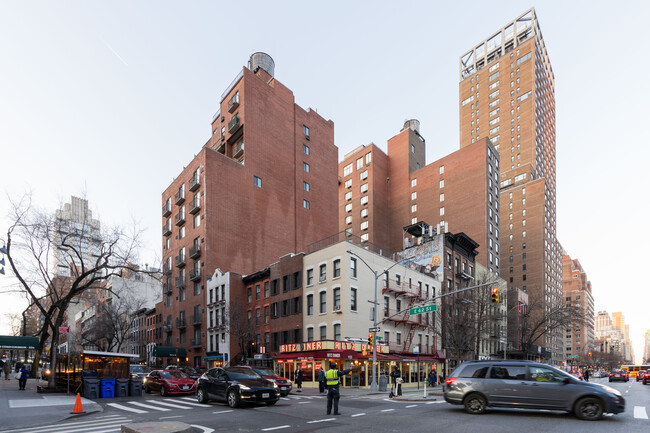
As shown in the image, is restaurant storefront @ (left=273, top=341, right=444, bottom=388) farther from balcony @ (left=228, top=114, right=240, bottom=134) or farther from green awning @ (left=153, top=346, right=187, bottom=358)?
balcony @ (left=228, top=114, right=240, bottom=134)

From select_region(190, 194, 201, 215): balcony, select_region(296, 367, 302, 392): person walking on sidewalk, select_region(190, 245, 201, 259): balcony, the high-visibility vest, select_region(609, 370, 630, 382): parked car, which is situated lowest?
select_region(609, 370, 630, 382): parked car

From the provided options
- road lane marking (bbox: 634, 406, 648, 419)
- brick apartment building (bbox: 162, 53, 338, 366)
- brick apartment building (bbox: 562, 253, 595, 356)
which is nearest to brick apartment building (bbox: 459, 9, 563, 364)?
brick apartment building (bbox: 562, 253, 595, 356)

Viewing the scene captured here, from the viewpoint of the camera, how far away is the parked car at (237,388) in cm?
1727

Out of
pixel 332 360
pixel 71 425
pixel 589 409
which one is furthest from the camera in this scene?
pixel 332 360

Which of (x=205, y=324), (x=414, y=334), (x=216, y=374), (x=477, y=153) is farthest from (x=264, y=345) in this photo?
(x=477, y=153)

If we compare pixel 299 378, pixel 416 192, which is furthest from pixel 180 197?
pixel 416 192

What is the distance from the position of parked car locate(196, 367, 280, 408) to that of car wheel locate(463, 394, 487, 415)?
299 inches

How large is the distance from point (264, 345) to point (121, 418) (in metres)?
31.9

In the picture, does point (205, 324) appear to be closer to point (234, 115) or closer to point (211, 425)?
point (234, 115)

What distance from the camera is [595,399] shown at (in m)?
13.1

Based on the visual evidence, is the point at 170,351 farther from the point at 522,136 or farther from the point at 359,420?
the point at 522,136

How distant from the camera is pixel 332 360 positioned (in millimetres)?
34719

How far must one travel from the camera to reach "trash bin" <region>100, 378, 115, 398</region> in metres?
24.1

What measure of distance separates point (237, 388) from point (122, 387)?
37.1 ft
